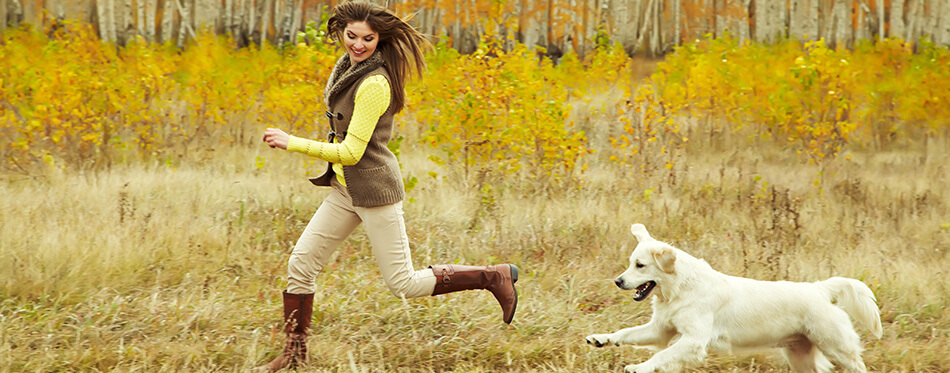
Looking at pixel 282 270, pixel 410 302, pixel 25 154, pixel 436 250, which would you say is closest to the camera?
pixel 410 302

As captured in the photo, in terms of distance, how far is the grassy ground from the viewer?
406 centimetres

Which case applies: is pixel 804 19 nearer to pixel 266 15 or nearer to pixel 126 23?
pixel 266 15

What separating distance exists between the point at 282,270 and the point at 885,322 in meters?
3.81

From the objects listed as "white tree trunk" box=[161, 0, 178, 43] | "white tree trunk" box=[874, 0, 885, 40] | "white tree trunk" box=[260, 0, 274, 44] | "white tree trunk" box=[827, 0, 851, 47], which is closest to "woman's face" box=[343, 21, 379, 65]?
"white tree trunk" box=[161, 0, 178, 43]

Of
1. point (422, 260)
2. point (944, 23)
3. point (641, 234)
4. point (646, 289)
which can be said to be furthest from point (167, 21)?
point (944, 23)

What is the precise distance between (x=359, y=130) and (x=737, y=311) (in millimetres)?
1948

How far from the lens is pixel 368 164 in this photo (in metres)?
3.56

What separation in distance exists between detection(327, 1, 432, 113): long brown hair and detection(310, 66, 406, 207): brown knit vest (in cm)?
7

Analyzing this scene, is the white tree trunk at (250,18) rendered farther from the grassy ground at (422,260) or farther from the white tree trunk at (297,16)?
the grassy ground at (422,260)

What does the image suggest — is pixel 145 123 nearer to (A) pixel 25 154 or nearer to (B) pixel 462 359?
(A) pixel 25 154

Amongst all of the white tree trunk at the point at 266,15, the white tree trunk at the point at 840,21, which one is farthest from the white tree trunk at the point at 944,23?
the white tree trunk at the point at 266,15

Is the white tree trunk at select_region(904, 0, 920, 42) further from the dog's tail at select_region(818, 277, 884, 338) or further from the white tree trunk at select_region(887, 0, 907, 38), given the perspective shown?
the dog's tail at select_region(818, 277, 884, 338)

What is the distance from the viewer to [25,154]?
7.45 meters

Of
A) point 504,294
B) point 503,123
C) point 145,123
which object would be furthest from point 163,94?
point 504,294
